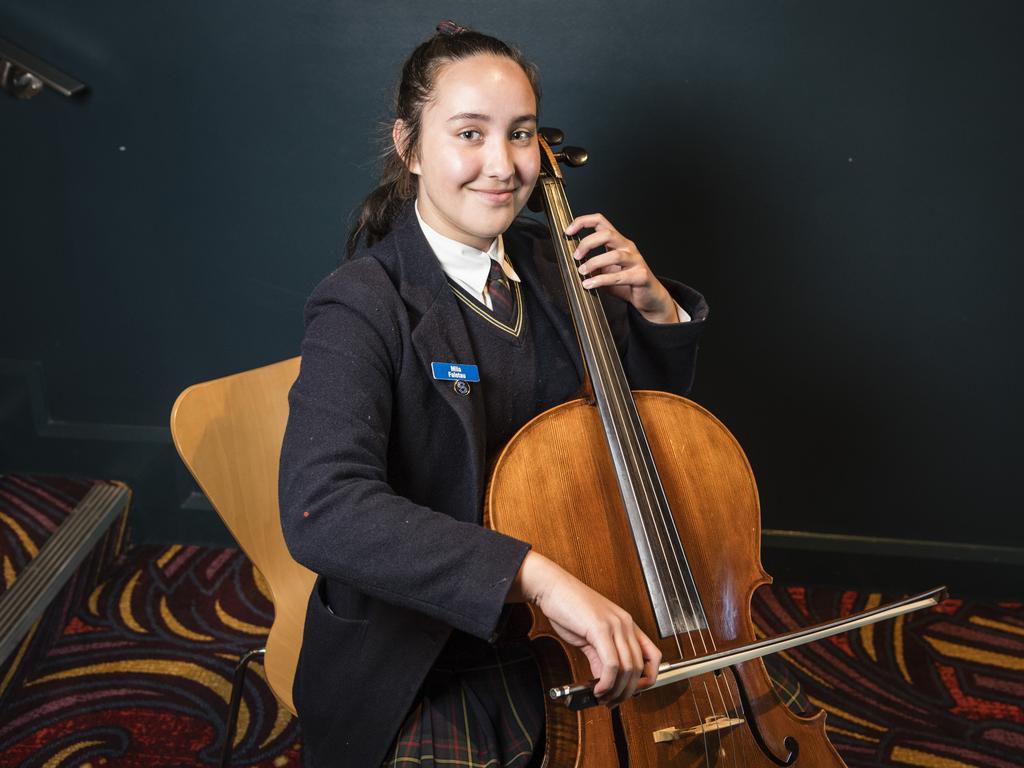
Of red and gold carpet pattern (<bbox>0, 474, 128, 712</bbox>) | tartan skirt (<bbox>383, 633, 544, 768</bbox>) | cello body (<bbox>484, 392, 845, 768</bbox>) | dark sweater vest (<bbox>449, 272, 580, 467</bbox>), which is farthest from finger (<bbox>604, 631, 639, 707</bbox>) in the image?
red and gold carpet pattern (<bbox>0, 474, 128, 712</bbox>)

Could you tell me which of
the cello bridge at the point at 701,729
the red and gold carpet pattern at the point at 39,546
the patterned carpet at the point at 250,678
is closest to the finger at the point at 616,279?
the cello bridge at the point at 701,729

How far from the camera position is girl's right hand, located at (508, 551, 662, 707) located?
1006 millimetres

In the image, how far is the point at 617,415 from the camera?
129 cm

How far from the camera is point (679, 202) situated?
2.19 meters

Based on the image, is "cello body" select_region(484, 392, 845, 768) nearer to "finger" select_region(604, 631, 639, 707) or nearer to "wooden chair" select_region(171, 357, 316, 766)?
"finger" select_region(604, 631, 639, 707)

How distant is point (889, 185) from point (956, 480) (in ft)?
2.42

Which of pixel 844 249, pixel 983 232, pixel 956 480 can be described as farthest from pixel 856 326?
pixel 956 480

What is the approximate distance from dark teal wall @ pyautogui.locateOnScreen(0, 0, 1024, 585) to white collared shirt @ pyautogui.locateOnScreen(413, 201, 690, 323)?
2.72 ft

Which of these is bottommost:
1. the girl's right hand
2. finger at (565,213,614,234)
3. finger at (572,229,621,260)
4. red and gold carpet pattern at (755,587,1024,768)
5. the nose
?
red and gold carpet pattern at (755,587,1024,768)

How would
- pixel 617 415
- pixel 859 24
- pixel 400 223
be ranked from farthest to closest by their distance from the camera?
pixel 859 24
pixel 400 223
pixel 617 415

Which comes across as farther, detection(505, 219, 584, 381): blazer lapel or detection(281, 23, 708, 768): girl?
detection(505, 219, 584, 381): blazer lapel

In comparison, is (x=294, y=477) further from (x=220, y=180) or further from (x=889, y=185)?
(x=889, y=185)

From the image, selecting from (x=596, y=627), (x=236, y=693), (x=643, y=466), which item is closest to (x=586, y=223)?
(x=643, y=466)

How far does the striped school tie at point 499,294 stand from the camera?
4.68ft
